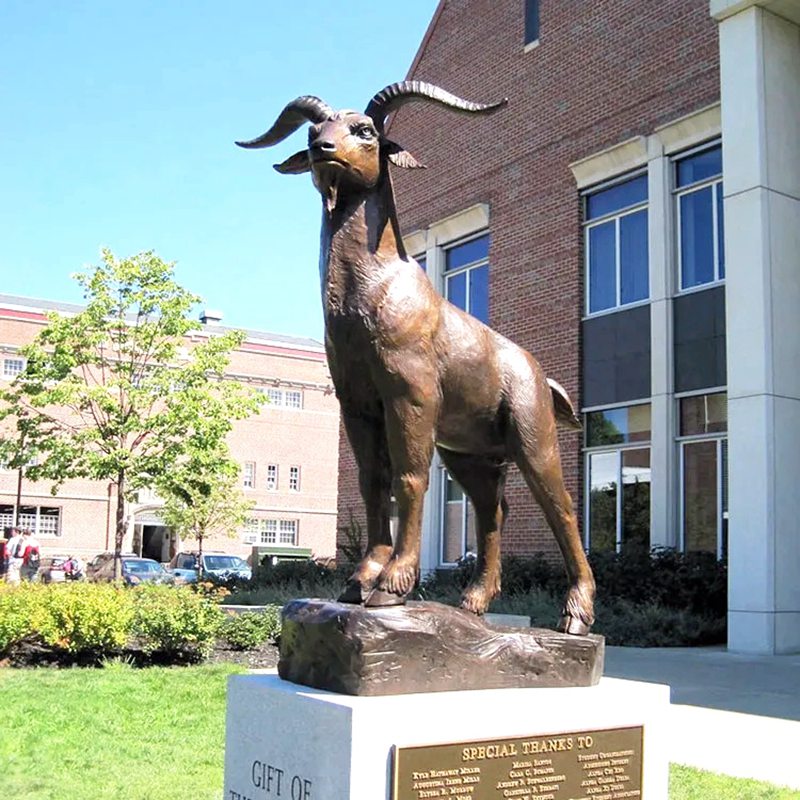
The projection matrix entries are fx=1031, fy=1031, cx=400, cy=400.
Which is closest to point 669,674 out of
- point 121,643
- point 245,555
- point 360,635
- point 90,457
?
point 121,643

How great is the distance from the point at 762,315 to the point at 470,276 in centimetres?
871

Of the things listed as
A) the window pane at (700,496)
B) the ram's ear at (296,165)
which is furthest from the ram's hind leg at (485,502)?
the window pane at (700,496)

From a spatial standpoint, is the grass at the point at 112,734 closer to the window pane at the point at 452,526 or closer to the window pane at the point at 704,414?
the window pane at the point at 704,414

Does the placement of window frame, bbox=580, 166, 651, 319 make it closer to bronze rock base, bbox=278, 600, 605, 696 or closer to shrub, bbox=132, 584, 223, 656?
shrub, bbox=132, 584, 223, 656

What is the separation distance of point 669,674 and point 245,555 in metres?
44.7

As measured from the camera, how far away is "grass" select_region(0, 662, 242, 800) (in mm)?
6125

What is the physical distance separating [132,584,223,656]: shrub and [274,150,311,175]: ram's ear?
806 centimetres

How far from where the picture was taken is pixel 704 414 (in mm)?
15641

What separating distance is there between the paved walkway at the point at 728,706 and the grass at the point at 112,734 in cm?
306

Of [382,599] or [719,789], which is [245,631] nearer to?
[719,789]

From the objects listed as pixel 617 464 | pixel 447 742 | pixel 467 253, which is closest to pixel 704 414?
pixel 617 464

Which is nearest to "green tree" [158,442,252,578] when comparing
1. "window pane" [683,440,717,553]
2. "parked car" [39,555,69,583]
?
"parked car" [39,555,69,583]

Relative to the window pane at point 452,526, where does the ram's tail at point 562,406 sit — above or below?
above

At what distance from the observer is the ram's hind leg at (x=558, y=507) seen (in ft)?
14.5
